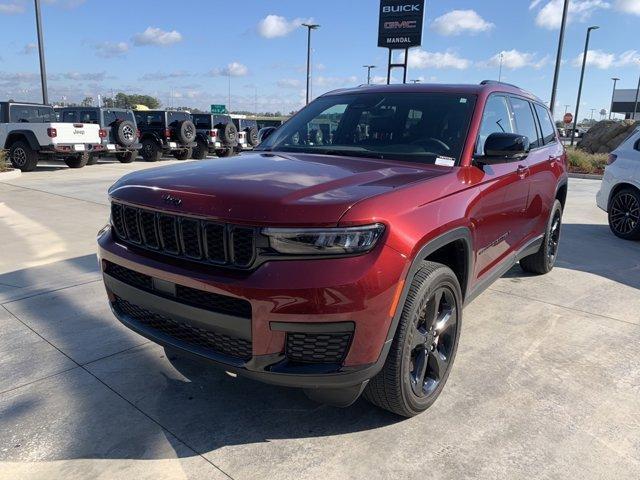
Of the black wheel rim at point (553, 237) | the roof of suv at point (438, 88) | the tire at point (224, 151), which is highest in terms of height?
the roof of suv at point (438, 88)

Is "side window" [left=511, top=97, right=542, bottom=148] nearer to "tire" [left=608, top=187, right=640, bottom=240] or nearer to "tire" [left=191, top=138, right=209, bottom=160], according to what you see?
"tire" [left=608, top=187, right=640, bottom=240]

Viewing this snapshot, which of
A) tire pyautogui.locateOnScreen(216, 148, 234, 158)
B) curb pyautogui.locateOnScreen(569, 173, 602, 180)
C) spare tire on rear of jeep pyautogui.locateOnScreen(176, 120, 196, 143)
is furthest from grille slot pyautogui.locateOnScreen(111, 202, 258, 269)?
tire pyautogui.locateOnScreen(216, 148, 234, 158)

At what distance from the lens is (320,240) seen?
2.20 m

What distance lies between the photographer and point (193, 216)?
2406 millimetres

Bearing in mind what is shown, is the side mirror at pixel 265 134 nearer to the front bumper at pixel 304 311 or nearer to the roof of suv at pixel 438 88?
the roof of suv at pixel 438 88

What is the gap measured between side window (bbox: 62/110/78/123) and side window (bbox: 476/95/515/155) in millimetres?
15684

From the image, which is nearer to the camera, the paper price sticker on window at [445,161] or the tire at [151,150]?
the paper price sticker on window at [445,161]

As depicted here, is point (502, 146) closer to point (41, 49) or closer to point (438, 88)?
point (438, 88)

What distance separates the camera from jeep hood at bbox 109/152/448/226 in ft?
7.34

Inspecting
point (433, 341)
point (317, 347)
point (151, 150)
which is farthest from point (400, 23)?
point (317, 347)

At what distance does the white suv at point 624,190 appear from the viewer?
736 cm

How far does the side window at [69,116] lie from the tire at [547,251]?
1535 cm

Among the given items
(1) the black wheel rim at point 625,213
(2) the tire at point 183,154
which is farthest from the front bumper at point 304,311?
(2) the tire at point 183,154

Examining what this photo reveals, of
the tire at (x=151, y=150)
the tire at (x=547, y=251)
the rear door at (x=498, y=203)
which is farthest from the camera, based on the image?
the tire at (x=151, y=150)
